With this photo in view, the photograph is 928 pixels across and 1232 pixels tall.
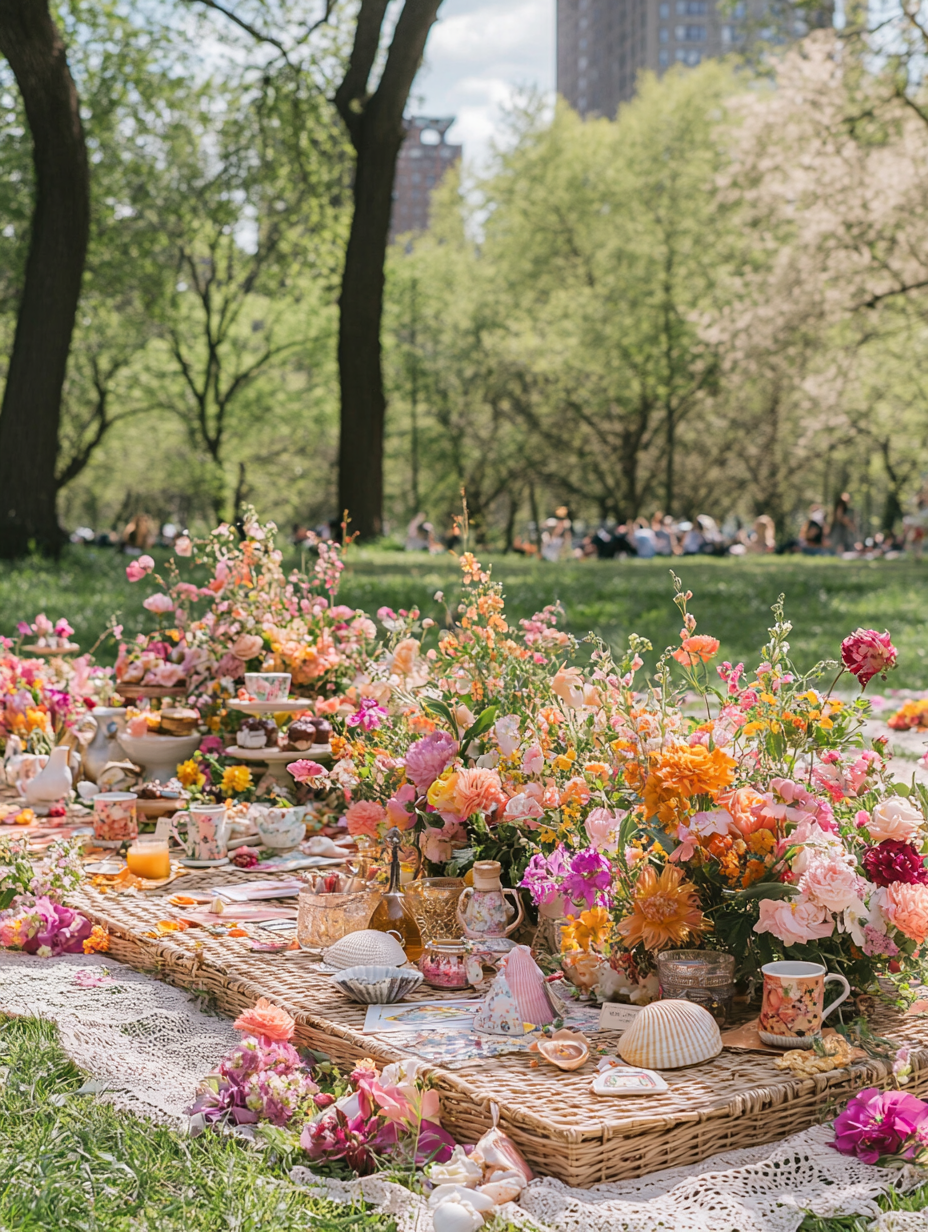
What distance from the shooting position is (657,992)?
2.87 metres

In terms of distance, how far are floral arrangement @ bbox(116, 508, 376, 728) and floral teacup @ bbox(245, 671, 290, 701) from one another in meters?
0.24

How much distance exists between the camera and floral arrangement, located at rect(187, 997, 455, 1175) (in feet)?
7.68

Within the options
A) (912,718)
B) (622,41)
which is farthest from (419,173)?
(912,718)

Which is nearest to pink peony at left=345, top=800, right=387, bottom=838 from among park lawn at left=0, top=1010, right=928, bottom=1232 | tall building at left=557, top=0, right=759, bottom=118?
park lawn at left=0, top=1010, right=928, bottom=1232

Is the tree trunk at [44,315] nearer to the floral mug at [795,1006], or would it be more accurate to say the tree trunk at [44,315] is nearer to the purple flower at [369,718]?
the purple flower at [369,718]

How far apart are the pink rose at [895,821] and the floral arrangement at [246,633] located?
2886mm

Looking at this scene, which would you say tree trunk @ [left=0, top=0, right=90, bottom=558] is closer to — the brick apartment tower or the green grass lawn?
the green grass lawn

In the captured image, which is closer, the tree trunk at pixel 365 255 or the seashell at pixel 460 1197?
the seashell at pixel 460 1197

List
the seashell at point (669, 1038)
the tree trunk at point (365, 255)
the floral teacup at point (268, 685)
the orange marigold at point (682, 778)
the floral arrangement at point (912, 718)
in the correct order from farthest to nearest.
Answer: the tree trunk at point (365, 255), the floral arrangement at point (912, 718), the floral teacup at point (268, 685), the orange marigold at point (682, 778), the seashell at point (669, 1038)

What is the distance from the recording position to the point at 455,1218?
2068 millimetres

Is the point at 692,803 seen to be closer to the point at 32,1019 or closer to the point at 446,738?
the point at 446,738

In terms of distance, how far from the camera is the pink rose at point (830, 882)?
8.50 feet

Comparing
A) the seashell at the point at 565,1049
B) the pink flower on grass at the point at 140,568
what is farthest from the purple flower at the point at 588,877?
the pink flower on grass at the point at 140,568

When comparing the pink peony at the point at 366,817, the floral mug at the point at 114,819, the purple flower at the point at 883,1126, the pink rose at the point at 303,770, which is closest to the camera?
the purple flower at the point at 883,1126
